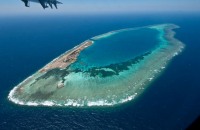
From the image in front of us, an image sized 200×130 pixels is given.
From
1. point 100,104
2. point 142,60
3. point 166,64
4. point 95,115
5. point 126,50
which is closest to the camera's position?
point 95,115

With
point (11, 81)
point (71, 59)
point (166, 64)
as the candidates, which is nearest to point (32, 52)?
point (71, 59)

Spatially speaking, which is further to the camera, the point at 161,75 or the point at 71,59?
the point at 71,59

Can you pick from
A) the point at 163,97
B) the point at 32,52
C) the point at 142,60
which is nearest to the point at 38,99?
the point at 163,97

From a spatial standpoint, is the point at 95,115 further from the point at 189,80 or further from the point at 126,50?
the point at 126,50

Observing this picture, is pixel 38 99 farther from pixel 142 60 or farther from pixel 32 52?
pixel 32 52

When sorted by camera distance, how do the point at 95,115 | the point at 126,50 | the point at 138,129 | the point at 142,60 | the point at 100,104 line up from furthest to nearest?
the point at 126,50, the point at 142,60, the point at 100,104, the point at 95,115, the point at 138,129

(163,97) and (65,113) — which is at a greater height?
(163,97)
